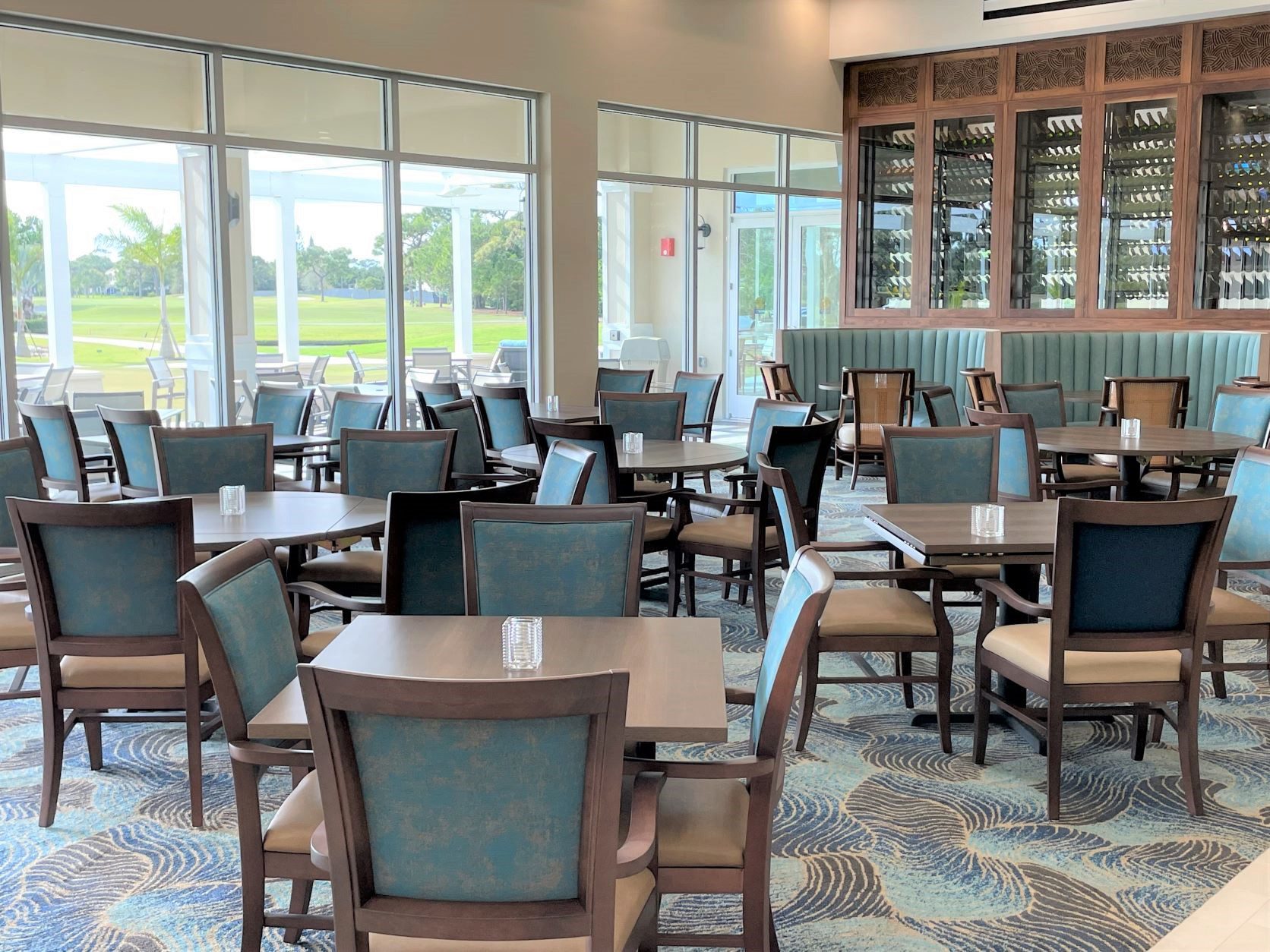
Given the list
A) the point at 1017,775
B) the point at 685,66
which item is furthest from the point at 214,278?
the point at 1017,775

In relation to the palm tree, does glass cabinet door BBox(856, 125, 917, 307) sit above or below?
above

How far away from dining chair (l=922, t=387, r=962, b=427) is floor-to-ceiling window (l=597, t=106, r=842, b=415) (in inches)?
152

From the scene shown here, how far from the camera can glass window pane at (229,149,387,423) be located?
358 inches

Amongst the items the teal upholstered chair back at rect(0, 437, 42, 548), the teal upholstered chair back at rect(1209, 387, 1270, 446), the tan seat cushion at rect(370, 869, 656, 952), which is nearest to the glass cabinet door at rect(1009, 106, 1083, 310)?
the teal upholstered chair back at rect(1209, 387, 1270, 446)

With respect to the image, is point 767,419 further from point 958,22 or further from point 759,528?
point 958,22

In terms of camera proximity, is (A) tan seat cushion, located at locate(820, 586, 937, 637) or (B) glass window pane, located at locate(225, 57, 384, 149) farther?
(B) glass window pane, located at locate(225, 57, 384, 149)

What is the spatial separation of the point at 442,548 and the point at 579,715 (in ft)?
6.97

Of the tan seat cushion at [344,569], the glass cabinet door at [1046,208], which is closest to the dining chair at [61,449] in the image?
the tan seat cushion at [344,569]

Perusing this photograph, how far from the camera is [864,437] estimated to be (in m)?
10.4

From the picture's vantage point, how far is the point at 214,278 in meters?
8.90

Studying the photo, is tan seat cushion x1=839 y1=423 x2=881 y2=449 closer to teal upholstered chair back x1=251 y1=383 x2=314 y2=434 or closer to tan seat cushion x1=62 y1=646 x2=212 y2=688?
teal upholstered chair back x1=251 y1=383 x2=314 y2=434

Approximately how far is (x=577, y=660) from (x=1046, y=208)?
35.9 feet

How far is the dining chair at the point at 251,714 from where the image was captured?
2.50m

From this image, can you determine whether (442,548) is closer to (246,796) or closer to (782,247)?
(246,796)
